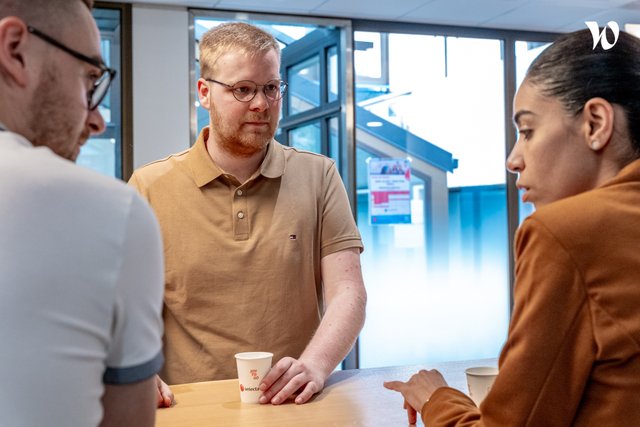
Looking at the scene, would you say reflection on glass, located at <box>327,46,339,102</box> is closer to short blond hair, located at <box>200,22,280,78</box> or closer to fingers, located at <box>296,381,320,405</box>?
short blond hair, located at <box>200,22,280,78</box>

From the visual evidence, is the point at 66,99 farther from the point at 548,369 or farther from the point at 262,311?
the point at 262,311

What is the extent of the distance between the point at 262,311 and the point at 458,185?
381 cm

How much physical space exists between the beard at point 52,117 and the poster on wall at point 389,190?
448 centimetres

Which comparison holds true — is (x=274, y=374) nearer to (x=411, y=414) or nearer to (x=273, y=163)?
(x=411, y=414)

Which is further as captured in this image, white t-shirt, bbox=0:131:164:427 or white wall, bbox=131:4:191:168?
white wall, bbox=131:4:191:168

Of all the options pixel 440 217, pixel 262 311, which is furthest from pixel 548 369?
pixel 440 217

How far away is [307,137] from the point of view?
5.42m

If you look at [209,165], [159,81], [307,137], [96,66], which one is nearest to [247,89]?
[209,165]

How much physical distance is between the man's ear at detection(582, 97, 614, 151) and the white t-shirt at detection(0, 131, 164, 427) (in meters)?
0.68

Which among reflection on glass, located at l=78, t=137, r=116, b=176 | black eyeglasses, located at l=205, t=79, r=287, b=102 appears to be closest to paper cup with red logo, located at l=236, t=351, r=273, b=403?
black eyeglasses, located at l=205, t=79, r=287, b=102

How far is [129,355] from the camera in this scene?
2.60 ft

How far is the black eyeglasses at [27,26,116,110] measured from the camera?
86cm

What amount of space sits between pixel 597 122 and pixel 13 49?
805 millimetres

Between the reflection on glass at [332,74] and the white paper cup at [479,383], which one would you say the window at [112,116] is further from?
the white paper cup at [479,383]
